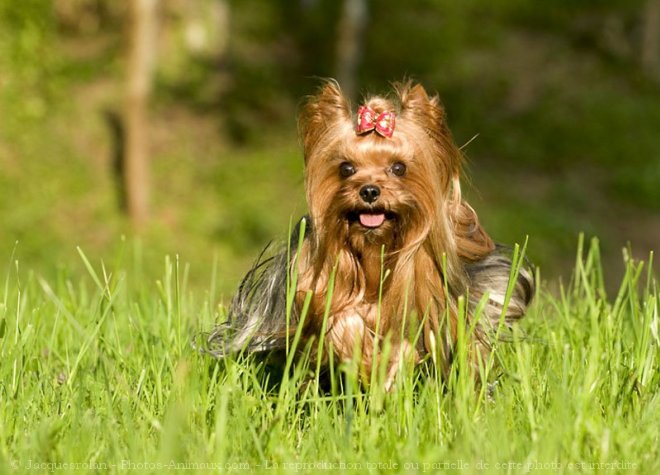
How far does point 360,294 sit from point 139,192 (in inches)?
416

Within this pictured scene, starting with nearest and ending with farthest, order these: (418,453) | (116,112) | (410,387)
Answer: (418,453) < (410,387) < (116,112)

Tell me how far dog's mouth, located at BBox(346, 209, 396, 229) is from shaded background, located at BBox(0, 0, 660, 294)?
8745mm

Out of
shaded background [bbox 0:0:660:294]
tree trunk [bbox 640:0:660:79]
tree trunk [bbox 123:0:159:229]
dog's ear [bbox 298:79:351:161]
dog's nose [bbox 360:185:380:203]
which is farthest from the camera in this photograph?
tree trunk [bbox 640:0:660:79]

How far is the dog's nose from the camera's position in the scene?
3666 mm

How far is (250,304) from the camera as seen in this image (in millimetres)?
4117

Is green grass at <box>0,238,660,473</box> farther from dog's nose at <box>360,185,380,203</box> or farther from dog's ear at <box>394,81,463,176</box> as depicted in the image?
dog's ear at <box>394,81,463,176</box>

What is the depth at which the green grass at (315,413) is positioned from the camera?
9.31 ft

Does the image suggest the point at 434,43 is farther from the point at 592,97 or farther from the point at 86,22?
the point at 86,22

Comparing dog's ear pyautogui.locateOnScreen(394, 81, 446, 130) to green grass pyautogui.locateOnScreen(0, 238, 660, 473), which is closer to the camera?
green grass pyautogui.locateOnScreen(0, 238, 660, 473)

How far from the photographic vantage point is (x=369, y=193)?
3.67 meters

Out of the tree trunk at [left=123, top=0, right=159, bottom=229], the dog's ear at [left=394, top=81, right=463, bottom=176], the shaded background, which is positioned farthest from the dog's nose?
the tree trunk at [left=123, top=0, right=159, bottom=229]

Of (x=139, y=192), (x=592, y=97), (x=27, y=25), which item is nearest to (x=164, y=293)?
(x=139, y=192)

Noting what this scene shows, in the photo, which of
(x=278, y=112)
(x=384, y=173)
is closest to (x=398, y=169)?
(x=384, y=173)

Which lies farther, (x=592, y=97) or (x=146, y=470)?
(x=592, y=97)
